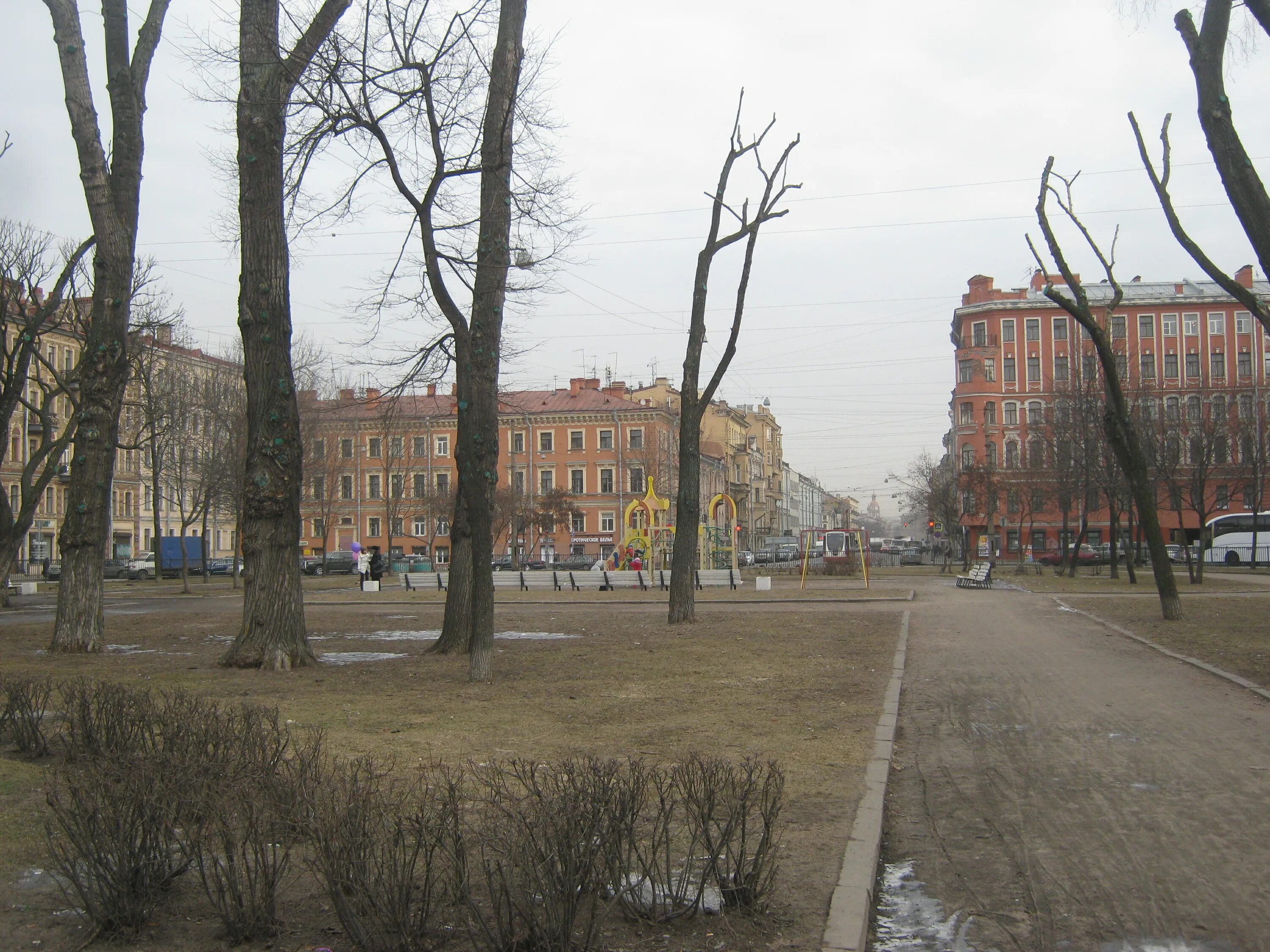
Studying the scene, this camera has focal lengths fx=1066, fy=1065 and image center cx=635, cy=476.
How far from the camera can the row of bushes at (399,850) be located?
365 cm

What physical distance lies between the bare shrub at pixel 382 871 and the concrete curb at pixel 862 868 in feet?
4.68

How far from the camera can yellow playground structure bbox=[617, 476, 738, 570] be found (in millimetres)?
41781

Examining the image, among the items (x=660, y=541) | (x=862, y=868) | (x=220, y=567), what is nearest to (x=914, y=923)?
(x=862, y=868)

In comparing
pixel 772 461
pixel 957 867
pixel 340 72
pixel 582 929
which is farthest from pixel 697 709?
pixel 772 461

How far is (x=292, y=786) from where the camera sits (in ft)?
15.2

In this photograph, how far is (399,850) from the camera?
4.66m

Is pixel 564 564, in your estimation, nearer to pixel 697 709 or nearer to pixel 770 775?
pixel 697 709

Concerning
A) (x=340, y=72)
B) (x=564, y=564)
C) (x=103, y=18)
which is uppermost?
(x=103, y=18)

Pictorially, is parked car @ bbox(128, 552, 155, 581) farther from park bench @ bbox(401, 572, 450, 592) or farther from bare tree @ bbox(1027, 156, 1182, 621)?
bare tree @ bbox(1027, 156, 1182, 621)

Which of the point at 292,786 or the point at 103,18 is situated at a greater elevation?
the point at 103,18

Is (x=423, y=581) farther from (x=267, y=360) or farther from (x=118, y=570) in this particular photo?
(x=118, y=570)

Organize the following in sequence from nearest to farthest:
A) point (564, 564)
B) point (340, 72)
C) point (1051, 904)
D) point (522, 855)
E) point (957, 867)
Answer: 1. point (522, 855)
2. point (1051, 904)
3. point (957, 867)
4. point (340, 72)
5. point (564, 564)

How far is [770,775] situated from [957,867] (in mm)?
1223

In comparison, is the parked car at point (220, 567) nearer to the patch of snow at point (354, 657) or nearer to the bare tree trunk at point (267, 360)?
the patch of snow at point (354, 657)
